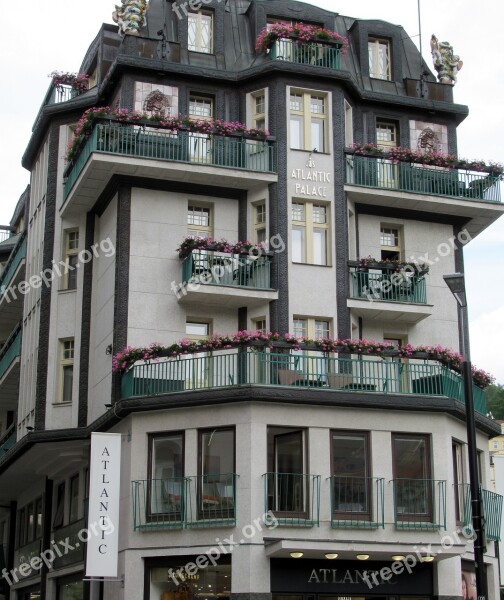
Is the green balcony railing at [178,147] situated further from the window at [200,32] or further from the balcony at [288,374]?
the balcony at [288,374]

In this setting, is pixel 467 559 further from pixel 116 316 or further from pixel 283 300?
pixel 116 316

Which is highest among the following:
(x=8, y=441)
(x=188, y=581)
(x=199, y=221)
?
(x=199, y=221)

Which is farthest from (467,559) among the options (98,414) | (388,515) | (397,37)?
(397,37)

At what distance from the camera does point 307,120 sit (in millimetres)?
35938

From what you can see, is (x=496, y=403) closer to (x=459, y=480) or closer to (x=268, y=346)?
(x=459, y=480)

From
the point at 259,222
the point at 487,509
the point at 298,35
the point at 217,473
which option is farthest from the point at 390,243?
the point at 217,473

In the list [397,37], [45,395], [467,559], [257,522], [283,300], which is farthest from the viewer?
[397,37]

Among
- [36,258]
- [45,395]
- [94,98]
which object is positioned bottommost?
[45,395]

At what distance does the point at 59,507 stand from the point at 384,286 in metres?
13.3

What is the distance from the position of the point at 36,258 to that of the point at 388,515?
16399 millimetres

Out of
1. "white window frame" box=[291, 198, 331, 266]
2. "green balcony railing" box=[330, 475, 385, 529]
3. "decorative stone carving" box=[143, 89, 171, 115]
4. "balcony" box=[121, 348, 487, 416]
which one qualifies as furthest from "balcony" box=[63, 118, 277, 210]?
"green balcony railing" box=[330, 475, 385, 529]

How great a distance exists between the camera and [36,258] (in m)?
40.4

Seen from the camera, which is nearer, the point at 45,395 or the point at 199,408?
the point at 199,408

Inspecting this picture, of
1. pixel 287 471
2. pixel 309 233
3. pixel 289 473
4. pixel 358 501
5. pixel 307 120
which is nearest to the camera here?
pixel 289 473
